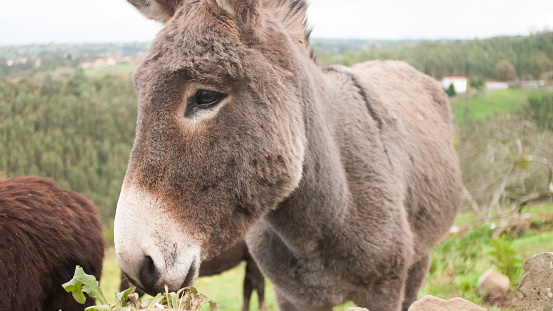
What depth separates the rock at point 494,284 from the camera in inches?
193

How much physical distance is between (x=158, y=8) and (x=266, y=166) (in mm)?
1103

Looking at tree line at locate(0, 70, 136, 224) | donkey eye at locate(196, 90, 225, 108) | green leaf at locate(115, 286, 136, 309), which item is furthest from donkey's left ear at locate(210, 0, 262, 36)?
tree line at locate(0, 70, 136, 224)

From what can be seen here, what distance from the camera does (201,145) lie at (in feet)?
5.88

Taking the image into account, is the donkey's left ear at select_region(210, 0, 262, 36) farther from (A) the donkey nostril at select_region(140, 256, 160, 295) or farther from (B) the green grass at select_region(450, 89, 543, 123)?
(B) the green grass at select_region(450, 89, 543, 123)

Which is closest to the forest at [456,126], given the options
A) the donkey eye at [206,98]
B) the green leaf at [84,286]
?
the green leaf at [84,286]

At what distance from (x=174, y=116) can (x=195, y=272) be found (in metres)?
0.69

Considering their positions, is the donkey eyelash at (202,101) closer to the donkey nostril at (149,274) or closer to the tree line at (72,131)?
the donkey nostril at (149,274)

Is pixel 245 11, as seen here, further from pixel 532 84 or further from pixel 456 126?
pixel 532 84

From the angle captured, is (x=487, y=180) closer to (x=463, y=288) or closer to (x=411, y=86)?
(x=463, y=288)

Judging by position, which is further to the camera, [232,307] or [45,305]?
[232,307]

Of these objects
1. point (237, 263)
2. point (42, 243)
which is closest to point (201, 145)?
point (42, 243)

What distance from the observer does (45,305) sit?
2.91m

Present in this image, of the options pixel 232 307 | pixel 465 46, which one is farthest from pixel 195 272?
pixel 465 46

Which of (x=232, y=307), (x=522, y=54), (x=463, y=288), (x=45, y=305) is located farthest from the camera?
(x=522, y=54)
